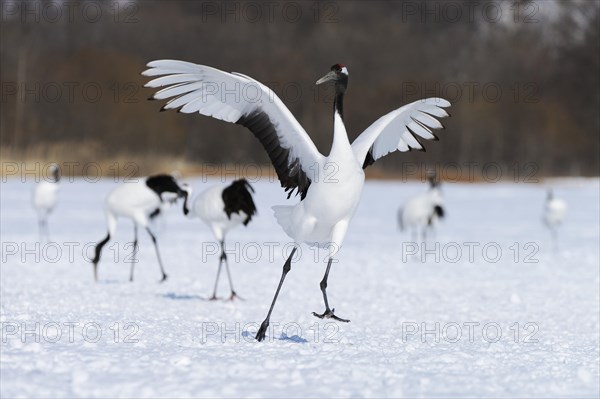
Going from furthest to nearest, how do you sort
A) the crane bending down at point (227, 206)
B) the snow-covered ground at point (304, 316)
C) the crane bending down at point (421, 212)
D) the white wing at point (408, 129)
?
1. the crane bending down at point (421, 212)
2. the crane bending down at point (227, 206)
3. the white wing at point (408, 129)
4. the snow-covered ground at point (304, 316)

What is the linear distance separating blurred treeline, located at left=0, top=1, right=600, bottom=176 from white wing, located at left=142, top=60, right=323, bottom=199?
2472 cm

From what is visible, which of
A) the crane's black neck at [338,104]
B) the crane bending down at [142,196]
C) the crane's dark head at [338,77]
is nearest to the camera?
the crane's black neck at [338,104]

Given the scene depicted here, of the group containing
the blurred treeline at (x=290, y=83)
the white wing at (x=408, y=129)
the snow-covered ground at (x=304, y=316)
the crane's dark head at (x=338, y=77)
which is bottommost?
the snow-covered ground at (x=304, y=316)

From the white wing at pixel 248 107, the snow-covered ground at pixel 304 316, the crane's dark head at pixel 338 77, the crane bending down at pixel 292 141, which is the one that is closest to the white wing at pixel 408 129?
the crane bending down at pixel 292 141

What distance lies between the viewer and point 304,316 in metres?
8.09

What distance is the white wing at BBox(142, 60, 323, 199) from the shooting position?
592 cm

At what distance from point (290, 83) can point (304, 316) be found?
3980 centimetres

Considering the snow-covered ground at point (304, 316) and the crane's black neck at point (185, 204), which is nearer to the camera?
the snow-covered ground at point (304, 316)

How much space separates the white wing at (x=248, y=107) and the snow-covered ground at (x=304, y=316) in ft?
3.80

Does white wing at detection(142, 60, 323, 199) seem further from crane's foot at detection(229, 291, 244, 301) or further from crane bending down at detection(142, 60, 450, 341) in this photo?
crane's foot at detection(229, 291, 244, 301)

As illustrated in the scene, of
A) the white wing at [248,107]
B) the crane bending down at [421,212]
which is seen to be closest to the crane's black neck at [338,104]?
→ the white wing at [248,107]

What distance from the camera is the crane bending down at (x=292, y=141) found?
5957 millimetres

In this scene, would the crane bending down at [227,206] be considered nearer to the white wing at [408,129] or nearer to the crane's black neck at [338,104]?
the white wing at [408,129]

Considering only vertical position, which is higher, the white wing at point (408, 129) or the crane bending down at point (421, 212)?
the white wing at point (408, 129)
